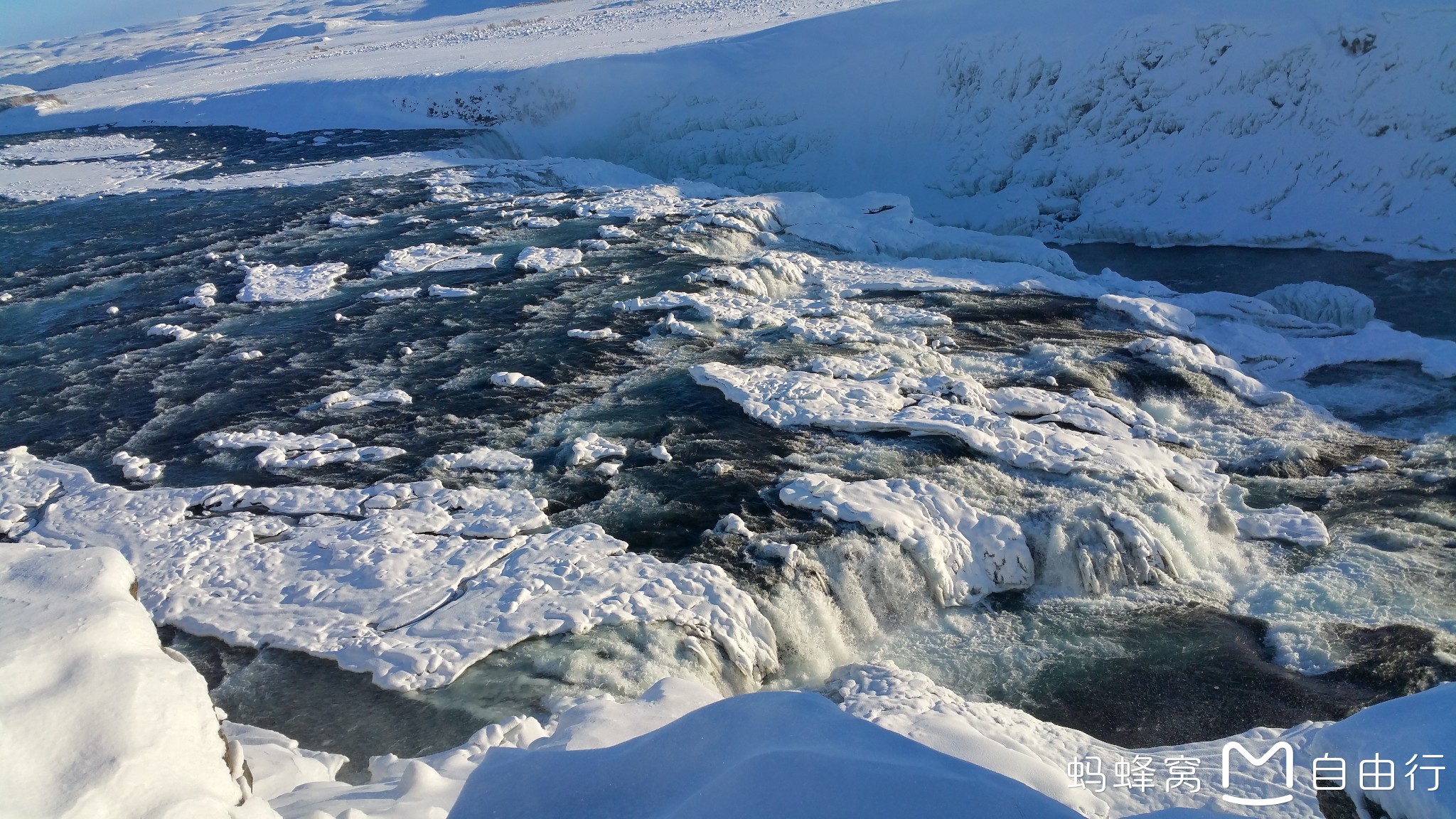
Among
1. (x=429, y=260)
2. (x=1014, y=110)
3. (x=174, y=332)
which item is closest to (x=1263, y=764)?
(x=174, y=332)

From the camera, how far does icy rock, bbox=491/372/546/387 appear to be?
24.4 feet

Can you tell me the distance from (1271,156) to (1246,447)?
846 cm

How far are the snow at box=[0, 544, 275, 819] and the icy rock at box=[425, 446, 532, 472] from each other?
135 inches

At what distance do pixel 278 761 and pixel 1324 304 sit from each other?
10685mm

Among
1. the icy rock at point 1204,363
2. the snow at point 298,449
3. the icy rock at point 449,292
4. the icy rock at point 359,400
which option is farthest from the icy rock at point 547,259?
the icy rock at point 1204,363

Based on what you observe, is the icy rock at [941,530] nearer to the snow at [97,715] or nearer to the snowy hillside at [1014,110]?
the snow at [97,715]

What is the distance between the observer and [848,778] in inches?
91.7

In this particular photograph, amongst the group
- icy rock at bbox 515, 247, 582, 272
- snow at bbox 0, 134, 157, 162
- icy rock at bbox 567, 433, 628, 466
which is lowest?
snow at bbox 0, 134, 157, 162

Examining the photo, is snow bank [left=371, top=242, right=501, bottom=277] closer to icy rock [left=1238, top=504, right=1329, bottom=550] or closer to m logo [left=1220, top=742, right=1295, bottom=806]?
icy rock [left=1238, top=504, right=1329, bottom=550]

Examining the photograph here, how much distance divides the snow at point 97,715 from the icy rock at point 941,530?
12.2 feet

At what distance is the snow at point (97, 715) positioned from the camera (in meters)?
2.05

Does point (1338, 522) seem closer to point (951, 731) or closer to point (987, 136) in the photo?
point (951, 731)

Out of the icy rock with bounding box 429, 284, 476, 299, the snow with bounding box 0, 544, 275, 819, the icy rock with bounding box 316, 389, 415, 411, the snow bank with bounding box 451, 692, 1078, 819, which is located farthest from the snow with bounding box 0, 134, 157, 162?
the snow bank with bounding box 451, 692, 1078, 819

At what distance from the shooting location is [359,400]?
23.8ft
